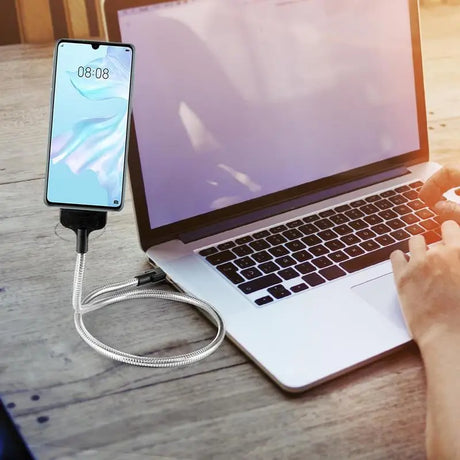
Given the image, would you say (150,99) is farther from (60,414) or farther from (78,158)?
(60,414)

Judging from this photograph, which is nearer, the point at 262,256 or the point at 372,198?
the point at 262,256

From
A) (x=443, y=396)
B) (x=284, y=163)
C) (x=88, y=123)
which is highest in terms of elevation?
(x=88, y=123)

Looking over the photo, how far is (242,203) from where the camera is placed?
87 centimetres

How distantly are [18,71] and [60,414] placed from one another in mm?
950

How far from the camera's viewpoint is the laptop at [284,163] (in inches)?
28.2

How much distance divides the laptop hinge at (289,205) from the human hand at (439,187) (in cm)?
7

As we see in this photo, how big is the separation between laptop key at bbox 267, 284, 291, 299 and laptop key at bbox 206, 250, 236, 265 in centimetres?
7

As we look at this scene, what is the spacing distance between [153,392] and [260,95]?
0.39m

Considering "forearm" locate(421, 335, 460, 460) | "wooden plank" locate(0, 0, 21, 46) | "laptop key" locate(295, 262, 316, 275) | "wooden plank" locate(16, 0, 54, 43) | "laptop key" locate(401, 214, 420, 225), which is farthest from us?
"wooden plank" locate(0, 0, 21, 46)

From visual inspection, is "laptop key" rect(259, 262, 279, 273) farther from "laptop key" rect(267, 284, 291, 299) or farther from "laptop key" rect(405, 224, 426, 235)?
"laptop key" rect(405, 224, 426, 235)

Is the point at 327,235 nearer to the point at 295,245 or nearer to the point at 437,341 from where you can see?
the point at 295,245

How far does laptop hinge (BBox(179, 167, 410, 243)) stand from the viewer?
844 mm

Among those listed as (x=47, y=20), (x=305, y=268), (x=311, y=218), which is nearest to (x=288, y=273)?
(x=305, y=268)

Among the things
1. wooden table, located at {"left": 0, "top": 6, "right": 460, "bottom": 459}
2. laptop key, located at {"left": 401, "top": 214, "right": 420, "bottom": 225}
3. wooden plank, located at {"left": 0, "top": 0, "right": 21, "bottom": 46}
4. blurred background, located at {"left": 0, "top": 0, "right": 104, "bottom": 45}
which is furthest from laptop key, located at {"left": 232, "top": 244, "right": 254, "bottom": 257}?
wooden plank, located at {"left": 0, "top": 0, "right": 21, "bottom": 46}
